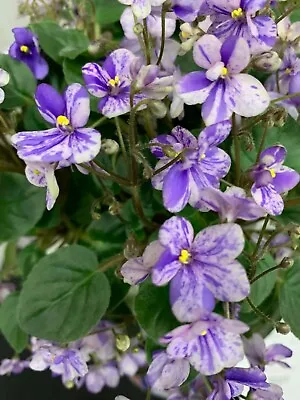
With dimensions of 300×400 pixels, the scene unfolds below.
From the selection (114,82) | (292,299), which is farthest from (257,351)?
(114,82)

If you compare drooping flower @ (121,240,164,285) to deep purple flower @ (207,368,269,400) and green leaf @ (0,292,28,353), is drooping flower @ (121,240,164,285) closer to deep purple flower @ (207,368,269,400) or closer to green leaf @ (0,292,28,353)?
deep purple flower @ (207,368,269,400)

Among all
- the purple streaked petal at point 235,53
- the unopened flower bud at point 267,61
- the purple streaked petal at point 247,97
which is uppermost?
the purple streaked petal at point 235,53

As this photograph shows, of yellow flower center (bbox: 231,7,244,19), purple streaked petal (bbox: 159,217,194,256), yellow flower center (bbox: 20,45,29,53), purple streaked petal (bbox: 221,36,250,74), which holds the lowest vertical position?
purple streaked petal (bbox: 159,217,194,256)

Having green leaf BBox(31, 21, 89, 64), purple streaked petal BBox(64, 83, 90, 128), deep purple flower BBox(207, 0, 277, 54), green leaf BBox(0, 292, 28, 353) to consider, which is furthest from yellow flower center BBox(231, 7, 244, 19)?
green leaf BBox(0, 292, 28, 353)

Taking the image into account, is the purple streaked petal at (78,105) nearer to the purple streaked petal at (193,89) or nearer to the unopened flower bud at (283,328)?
the purple streaked petal at (193,89)

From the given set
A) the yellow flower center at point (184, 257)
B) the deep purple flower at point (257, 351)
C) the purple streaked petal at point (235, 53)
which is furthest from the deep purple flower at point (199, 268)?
the deep purple flower at point (257, 351)
